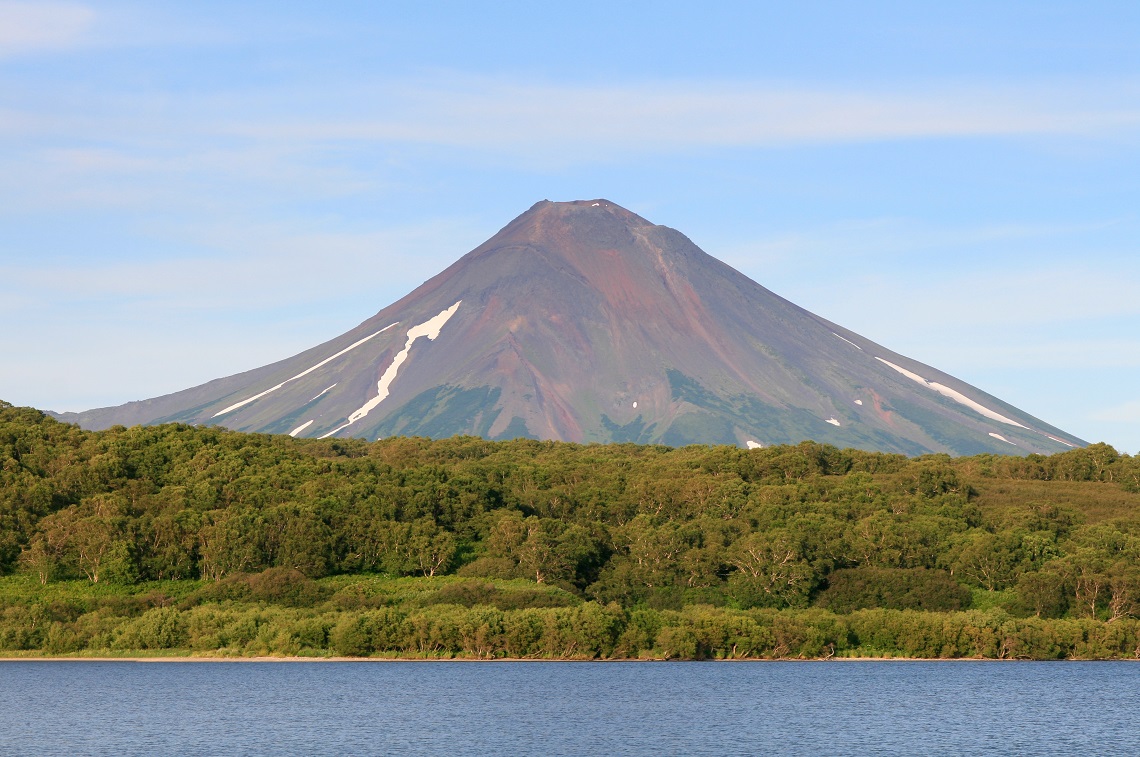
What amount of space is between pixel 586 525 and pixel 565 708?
58195 millimetres

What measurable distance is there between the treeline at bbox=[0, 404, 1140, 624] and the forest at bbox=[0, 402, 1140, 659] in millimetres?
243

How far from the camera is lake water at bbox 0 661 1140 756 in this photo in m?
63.6

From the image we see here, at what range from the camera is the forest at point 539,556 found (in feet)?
Result: 333

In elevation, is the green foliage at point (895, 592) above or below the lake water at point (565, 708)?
above

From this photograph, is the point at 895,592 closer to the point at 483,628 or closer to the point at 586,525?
the point at 586,525

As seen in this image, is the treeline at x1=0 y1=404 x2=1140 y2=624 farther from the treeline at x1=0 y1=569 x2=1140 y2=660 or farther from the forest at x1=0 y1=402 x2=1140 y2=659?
the treeline at x1=0 y1=569 x2=1140 y2=660

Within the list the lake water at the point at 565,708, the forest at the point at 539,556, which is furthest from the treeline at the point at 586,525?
the lake water at the point at 565,708

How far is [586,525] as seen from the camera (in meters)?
134

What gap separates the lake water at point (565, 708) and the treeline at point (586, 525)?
49.8 feet

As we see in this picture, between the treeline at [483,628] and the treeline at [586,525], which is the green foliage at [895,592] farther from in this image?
the treeline at [483,628]

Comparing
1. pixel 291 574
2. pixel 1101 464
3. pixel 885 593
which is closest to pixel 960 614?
pixel 885 593

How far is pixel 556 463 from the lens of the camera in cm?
15762

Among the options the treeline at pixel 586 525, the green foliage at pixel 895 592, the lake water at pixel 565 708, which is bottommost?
the lake water at pixel 565 708

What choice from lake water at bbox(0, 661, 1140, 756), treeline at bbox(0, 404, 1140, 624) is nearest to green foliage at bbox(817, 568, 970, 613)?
treeline at bbox(0, 404, 1140, 624)
